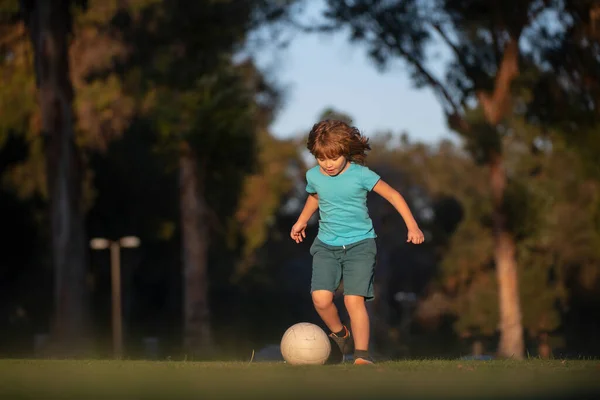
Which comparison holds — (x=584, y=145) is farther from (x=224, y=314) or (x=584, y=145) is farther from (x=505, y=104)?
(x=224, y=314)

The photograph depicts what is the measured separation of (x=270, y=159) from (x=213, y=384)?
58.8m

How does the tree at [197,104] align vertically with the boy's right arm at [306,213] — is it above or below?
above

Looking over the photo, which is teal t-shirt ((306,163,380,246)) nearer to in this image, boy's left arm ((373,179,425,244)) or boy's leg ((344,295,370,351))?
boy's left arm ((373,179,425,244))

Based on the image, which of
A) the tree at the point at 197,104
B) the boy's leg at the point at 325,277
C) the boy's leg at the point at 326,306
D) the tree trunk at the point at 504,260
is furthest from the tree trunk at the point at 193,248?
the boy's leg at the point at 325,277

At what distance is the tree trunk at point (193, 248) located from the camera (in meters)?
31.1

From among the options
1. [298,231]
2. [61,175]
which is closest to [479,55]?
[61,175]

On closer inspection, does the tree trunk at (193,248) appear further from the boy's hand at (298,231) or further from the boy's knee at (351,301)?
the boy's knee at (351,301)

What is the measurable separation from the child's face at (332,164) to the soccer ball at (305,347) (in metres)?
1.36

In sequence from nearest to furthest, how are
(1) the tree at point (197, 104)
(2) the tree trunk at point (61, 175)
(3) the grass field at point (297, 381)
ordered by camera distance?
(3) the grass field at point (297, 381)
(2) the tree trunk at point (61, 175)
(1) the tree at point (197, 104)

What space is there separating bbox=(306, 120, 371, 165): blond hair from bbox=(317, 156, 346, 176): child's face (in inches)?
1.2

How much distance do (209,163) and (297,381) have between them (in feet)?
81.5

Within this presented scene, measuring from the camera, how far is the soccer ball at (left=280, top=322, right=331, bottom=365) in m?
8.86

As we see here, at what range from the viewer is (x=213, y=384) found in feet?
22.2

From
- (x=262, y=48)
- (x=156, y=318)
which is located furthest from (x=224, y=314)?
(x=262, y=48)
